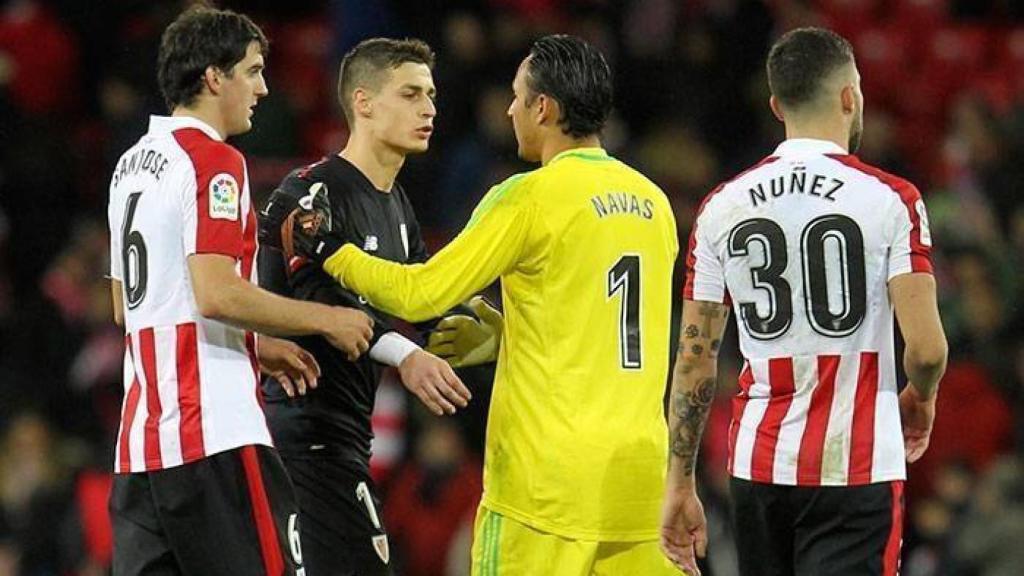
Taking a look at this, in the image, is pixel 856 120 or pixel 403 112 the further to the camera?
pixel 403 112

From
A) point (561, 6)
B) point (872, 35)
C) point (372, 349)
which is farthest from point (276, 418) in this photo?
point (872, 35)

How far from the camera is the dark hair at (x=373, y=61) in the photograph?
675 cm

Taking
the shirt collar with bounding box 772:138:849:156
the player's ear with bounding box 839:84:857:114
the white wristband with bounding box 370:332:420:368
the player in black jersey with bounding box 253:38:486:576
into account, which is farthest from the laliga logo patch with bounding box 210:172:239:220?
the player's ear with bounding box 839:84:857:114

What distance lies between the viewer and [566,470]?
19.6 feet

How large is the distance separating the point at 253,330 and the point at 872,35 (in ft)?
31.9

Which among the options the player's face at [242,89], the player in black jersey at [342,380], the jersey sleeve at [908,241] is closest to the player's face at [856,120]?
the jersey sleeve at [908,241]

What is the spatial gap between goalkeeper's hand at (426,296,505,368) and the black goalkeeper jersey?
215mm

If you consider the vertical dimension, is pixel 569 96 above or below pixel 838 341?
above

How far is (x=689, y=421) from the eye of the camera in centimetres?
602

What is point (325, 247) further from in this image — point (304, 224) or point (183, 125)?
point (183, 125)

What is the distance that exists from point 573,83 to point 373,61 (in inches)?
36.9

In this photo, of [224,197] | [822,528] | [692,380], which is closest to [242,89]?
[224,197]

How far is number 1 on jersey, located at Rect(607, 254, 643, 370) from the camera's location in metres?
6.04

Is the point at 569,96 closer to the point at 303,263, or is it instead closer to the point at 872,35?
the point at 303,263
